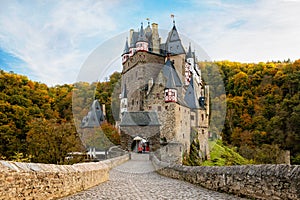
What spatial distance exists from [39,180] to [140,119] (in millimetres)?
26401

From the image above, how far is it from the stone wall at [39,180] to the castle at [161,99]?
21370 mm

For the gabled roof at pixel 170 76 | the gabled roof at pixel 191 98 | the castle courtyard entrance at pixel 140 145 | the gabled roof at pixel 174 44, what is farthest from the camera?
the gabled roof at pixel 174 44

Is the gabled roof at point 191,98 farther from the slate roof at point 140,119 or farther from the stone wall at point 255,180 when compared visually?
the stone wall at point 255,180

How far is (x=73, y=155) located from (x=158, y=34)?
28.5m

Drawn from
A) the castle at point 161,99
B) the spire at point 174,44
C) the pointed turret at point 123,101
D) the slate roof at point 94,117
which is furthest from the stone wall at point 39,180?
the spire at point 174,44

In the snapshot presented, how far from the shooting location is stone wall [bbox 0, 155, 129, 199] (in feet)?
14.6

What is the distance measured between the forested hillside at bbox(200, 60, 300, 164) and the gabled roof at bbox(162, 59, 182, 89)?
11.7 m

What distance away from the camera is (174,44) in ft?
136

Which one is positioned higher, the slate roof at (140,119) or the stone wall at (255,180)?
A: the slate roof at (140,119)

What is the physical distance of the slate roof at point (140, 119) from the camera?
3134cm

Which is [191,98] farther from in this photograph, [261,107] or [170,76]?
[261,107]

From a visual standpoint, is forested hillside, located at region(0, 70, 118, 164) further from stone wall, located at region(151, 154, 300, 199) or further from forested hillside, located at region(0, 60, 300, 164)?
stone wall, located at region(151, 154, 300, 199)

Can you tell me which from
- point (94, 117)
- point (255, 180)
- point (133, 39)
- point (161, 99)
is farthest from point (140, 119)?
point (255, 180)

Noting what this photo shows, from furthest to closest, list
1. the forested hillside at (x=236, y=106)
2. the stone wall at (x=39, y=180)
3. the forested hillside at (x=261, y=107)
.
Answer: the forested hillside at (x=261, y=107) → the forested hillside at (x=236, y=106) → the stone wall at (x=39, y=180)
